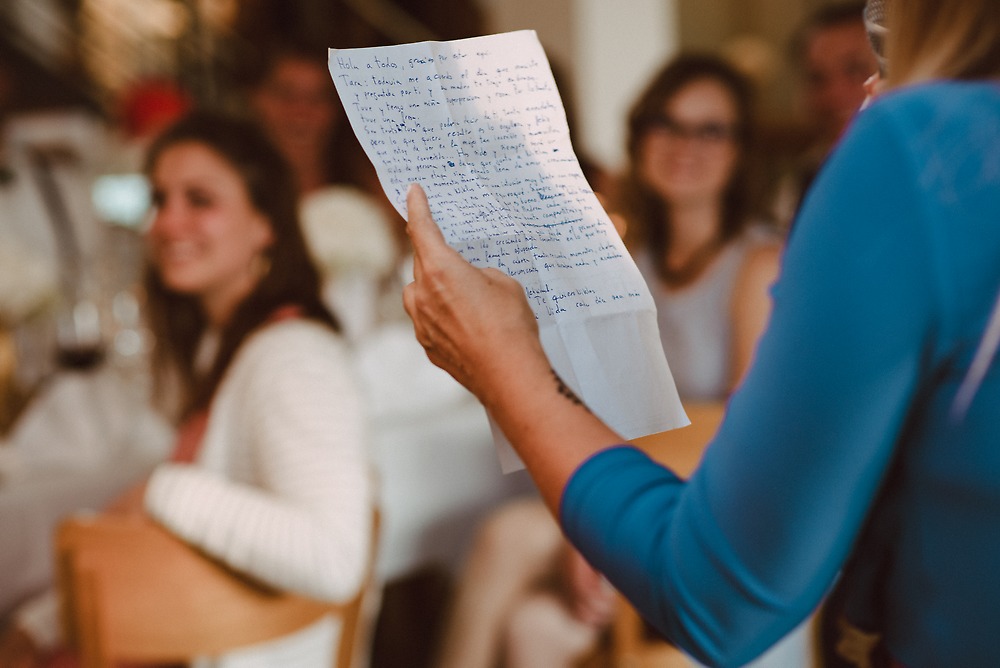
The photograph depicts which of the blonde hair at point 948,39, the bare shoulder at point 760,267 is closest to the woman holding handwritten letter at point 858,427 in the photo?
the blonde hair at point 948,39

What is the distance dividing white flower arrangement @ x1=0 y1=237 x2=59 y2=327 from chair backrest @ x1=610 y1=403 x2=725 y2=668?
1384 mm

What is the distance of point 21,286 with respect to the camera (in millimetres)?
2117

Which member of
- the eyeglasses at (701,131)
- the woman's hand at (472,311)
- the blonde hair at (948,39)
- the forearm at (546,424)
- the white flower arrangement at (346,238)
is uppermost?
the blonde hair at (948,39)

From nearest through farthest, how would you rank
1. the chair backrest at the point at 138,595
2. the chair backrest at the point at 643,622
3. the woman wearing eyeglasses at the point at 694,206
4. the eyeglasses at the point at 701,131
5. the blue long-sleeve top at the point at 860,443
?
1. the blue long-sleeve top at the point at 860,443
2. the chair backrest at the point at 138,595
3. the chair backrest at the point at 643,622
4. the woman wearing eyeglasses at the point at 694,206
5. the eyeglasses at the point at 701,131

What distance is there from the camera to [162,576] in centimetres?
115

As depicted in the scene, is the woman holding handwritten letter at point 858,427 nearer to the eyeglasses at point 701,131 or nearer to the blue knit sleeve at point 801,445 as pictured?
the blue knit sleeve at point 801,445

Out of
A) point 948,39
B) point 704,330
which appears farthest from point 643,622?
point 948,39

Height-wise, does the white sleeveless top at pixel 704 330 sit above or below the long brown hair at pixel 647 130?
below

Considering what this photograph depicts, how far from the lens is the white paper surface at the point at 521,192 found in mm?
673

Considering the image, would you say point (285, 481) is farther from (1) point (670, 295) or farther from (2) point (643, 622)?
(1) point (670, 295)

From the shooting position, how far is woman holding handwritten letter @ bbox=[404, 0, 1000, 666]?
0.48 metres

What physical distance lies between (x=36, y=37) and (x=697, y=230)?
3777 millimetres

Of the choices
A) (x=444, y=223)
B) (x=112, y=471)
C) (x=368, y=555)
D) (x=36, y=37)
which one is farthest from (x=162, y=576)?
(x=36, y=37)

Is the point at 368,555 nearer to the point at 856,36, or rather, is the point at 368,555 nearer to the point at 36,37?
the point at 856,36
